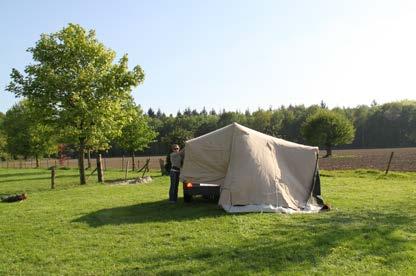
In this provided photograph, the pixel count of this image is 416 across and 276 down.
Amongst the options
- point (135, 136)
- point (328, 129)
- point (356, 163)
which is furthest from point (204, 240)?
point (328, 129)

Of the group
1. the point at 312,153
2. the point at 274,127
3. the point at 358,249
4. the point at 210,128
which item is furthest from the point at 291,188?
the point at 210,128

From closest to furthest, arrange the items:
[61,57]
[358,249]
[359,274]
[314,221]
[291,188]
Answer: [359,274]
[358,249]
[314,221]
[291,188]
[61,57]

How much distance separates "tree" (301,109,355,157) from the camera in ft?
236

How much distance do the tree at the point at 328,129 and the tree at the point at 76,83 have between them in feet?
161

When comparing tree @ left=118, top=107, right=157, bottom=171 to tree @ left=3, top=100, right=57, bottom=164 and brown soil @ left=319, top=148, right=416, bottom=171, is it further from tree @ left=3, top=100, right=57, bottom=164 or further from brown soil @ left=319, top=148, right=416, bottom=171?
brown soil @ left=319, top=148, right=416, bottom=171

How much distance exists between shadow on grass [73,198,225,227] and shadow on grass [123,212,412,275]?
106 inches

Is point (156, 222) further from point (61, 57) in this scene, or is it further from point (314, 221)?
point (61, 57)

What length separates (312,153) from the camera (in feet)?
48.6

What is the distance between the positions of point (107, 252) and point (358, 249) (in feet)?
15.3

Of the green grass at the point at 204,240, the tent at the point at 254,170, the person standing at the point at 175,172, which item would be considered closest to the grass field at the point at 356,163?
the tent at the point at 254,170

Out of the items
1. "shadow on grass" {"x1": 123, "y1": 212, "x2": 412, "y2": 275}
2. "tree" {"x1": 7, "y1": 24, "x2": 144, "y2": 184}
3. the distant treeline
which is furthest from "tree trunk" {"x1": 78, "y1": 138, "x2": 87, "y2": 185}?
the distant treeline

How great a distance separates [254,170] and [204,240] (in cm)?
416

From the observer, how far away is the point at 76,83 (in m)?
26.3

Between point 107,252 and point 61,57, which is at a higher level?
point 61,57
